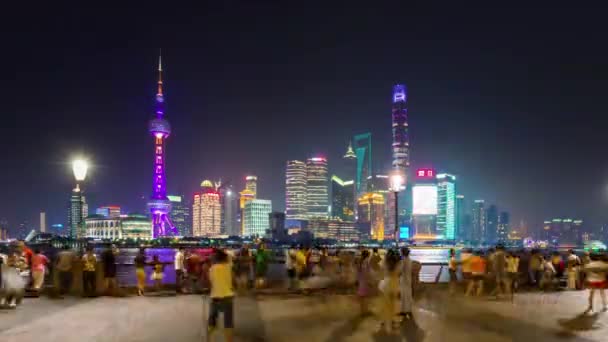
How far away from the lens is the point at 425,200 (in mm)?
121250

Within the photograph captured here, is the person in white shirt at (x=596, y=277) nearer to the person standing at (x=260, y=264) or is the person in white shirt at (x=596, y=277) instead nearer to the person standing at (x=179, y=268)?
the person standing at (x=260, y=264)

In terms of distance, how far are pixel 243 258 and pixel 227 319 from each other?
30.7 feet

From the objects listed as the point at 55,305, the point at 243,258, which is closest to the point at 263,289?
the point at 243,258

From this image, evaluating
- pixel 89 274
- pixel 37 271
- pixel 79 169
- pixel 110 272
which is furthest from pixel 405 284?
pixel 79 169

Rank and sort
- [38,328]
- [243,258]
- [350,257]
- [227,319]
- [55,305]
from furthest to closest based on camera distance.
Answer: [350,257] < [243,258] < [55,305] < [38,328] < [227,319]

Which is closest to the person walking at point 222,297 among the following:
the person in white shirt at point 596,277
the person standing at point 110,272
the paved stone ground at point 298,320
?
the paved stone ground at point 298,320

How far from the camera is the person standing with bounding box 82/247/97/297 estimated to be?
16.7 meters

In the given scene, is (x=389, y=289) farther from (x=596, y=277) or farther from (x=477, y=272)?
(x=477, y=272)

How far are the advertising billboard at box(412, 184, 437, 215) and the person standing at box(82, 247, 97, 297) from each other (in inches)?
4221

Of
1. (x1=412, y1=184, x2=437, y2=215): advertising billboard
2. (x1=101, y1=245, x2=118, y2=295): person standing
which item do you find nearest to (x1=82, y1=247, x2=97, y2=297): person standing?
(x1=101, y1=245, x2=118, y2=295): person standing

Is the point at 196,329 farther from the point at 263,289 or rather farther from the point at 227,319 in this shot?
the point at 263,289

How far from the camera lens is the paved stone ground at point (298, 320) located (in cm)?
1075

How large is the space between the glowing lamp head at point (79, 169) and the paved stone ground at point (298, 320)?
5.68 meters

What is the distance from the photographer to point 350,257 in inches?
813
